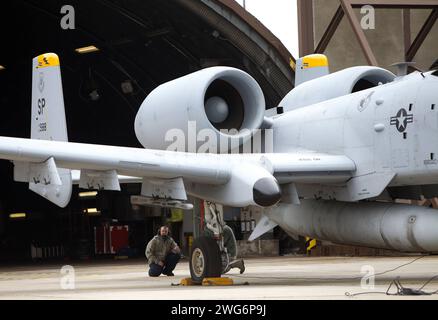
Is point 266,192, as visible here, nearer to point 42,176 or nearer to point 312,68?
point 42,176

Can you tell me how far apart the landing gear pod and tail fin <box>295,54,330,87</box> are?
4.16 meters

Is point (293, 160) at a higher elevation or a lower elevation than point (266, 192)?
higher

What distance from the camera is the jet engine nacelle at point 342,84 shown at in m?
13.6

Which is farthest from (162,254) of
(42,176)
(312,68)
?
(42,176)

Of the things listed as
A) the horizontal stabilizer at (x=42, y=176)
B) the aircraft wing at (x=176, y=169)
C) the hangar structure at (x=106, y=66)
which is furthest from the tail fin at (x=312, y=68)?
the hangar structure at (x=106, y=66)

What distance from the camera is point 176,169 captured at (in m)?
11.7

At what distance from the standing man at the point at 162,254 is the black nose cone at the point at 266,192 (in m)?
5.89

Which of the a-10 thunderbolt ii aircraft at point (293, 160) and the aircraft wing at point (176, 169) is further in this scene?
the a-10 thunderbolt ii aircraft at point (293, 160)

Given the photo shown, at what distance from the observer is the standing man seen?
661 inches

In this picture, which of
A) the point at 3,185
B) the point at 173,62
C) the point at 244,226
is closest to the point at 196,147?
the point at 173,62

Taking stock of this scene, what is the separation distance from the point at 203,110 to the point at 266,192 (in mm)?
1726

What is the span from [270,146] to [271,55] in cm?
923

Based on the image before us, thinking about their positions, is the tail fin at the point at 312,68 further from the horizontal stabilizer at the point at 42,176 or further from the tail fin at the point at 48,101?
the horizontal stabilizer at the point at 42,176

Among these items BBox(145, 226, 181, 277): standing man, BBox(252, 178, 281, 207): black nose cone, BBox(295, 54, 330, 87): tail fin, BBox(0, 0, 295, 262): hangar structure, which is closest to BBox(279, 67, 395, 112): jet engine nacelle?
BBox(295, 54, 330, 87): tail fin
